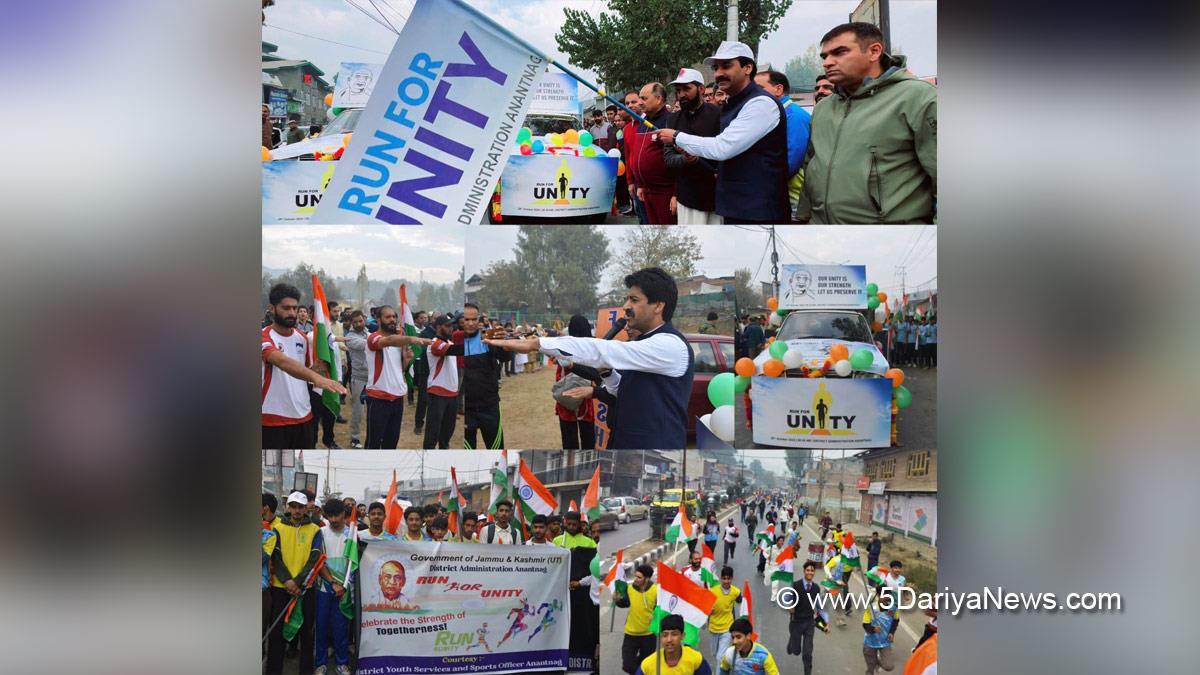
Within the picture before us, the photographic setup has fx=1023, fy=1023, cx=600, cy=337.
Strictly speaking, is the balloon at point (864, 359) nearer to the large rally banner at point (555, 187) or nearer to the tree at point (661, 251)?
the tree at point (661, 251)

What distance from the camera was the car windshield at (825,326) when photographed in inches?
213

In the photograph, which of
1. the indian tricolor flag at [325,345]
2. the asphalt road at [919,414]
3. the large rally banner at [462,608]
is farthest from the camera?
the large rally banner at [462,608]

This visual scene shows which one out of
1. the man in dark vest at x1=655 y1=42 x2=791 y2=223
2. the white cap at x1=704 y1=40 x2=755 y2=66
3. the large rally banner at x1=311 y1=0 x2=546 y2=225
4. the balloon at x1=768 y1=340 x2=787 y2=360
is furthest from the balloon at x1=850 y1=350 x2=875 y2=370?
the large rally banner at x1=311 y1=0 x2=546 y2=225

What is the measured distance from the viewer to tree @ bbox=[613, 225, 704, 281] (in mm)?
5430

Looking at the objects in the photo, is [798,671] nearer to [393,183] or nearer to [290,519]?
[290,519]

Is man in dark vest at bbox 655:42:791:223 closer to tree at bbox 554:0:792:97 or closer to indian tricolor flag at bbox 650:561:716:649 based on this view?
tree at bbox 554:0:792:97

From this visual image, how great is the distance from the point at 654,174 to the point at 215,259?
3.02 m

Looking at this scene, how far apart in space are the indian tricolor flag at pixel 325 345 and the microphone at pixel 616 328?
1.44 m

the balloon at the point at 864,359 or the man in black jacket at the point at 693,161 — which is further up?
the man in black jacket at the point at 693,161

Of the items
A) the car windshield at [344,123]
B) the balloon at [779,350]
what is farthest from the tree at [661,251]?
the car windshield at [344,123]

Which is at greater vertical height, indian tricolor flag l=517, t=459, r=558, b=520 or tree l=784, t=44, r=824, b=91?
tree l=784, t=44, r=824, b=91

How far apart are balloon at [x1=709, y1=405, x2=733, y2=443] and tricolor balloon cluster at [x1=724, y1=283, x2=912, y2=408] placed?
0.13 metres

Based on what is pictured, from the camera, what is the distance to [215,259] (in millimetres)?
3238

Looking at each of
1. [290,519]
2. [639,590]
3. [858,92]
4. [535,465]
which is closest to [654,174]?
[858,92]
